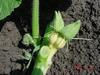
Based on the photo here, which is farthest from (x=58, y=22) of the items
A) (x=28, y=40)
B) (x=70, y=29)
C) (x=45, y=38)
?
(x=28, y=40)

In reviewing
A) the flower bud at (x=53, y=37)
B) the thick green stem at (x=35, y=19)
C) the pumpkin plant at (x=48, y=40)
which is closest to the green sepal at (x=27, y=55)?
the pumpkin plant at (x=48, y=40)

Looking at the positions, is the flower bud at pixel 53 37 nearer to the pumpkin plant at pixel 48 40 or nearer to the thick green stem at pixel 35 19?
the pumpkin plant at pixel 48 40

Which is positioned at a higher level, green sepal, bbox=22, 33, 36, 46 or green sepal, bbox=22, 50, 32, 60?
green sepal, bbox=22, 33, 36, 46

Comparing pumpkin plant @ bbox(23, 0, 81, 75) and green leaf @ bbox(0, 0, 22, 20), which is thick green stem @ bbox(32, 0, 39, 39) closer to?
pumpkin plant @ bbox(23, 0, 81, 75)

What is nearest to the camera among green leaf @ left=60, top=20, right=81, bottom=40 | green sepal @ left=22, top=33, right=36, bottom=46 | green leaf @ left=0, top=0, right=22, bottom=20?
green leaf @ left=60, top=20, right=81, bottom=40

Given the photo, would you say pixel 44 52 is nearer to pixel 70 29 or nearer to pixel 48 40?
pixel 48 40

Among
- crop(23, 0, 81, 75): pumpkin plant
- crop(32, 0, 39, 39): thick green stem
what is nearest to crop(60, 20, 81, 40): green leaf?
crop(23, 0, 81, 75): pumpkin plant
